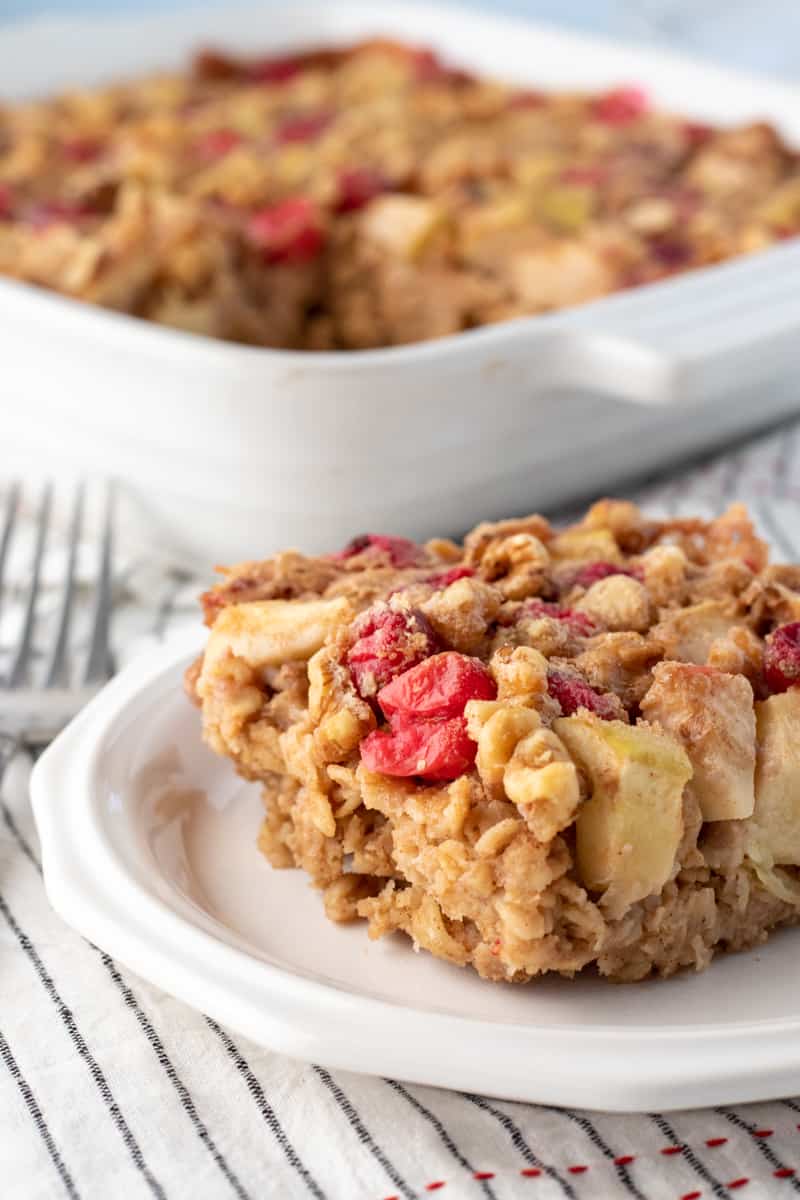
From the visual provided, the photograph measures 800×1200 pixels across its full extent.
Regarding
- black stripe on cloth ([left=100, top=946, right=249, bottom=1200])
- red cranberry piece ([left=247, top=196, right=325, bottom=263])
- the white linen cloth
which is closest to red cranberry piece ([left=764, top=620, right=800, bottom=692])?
the white linen cloth

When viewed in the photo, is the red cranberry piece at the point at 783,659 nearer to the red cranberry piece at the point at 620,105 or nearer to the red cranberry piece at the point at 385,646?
the red cranberry piece at the point at 385,646

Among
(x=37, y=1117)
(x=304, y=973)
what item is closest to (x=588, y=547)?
(x=304, y=973)

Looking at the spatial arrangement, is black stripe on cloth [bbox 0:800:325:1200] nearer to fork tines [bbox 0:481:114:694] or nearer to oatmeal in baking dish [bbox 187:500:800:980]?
oatmeal in baking dish [bbox 187:500:800:980]

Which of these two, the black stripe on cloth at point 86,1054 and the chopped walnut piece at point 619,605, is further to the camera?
the chopped walnut piece at point 619,605

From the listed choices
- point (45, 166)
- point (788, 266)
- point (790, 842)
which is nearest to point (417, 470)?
point (788, 266)

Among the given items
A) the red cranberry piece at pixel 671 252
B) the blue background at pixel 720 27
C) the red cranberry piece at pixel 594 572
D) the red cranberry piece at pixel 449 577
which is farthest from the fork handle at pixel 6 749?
the blue background at pixel 720 27

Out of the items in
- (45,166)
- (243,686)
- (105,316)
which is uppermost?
(243,686)

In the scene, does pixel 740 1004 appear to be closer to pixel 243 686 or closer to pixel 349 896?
pixel 349 896
